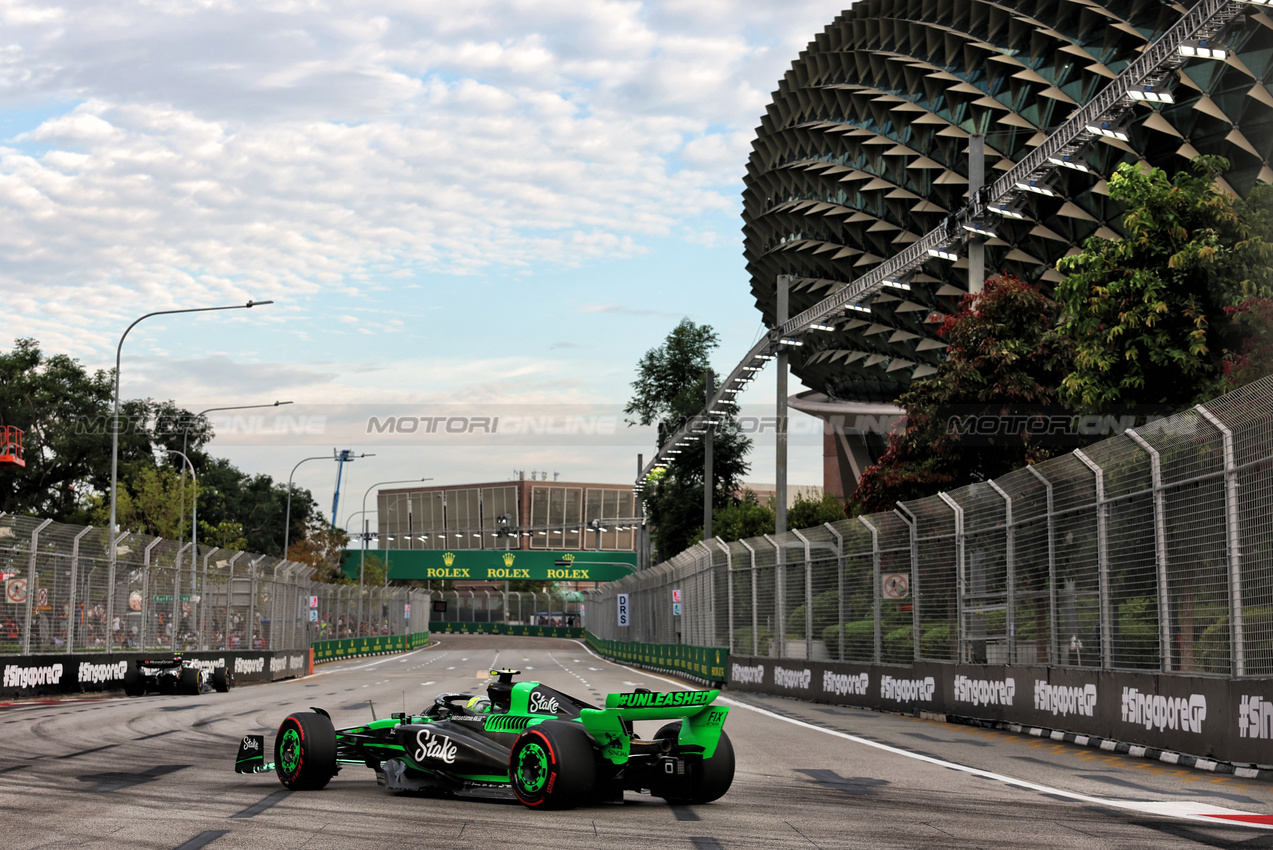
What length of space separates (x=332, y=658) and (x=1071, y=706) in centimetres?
4544

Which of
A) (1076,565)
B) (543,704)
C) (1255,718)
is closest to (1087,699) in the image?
(1076,565)

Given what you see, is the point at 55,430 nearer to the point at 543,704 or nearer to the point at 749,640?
the point at 749,640

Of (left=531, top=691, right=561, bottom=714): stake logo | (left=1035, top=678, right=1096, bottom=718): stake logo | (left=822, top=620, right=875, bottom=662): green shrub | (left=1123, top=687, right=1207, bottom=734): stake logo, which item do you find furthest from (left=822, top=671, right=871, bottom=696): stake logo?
(left=531, top=691, right=561, bottom=714): stake logo

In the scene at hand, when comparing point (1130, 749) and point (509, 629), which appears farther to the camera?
point (509, 629)

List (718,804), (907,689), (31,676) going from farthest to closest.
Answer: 1. (31,676)
2. (907,689)
3. (718,804)

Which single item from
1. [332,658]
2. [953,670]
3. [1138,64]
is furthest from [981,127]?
[953,670]

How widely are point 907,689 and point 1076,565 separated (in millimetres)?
5575

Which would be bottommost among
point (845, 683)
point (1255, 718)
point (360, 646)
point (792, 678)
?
point (360, 646)

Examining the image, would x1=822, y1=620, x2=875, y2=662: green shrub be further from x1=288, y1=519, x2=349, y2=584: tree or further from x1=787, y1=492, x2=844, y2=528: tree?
x1=288, y1=519, x2=349, y2=584: tree

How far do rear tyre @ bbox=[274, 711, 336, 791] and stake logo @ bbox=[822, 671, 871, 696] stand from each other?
556 inches

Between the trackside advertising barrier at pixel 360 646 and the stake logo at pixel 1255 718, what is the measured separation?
42.4 metres

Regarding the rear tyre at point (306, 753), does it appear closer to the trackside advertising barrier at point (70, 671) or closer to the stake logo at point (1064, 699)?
the stake logo at point (1064, 699)

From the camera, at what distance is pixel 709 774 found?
873 centimetres

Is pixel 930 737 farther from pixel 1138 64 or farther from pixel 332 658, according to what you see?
pixel 332 658
